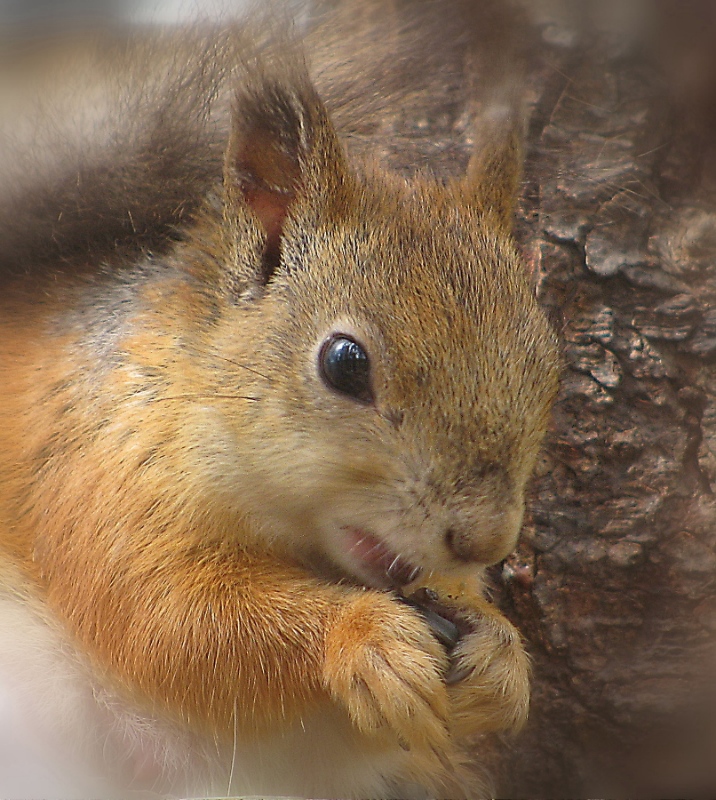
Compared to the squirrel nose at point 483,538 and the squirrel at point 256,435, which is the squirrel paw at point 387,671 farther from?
the squirrel nose at point 483,538

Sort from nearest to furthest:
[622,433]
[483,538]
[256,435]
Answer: [483,538] < [256,435] < [622,433]

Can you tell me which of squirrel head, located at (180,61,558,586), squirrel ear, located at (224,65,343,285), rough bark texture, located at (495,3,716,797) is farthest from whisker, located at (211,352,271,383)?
rough bark texture, located at (495,3,716,797)

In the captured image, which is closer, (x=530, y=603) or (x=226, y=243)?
(x=226, y=243)

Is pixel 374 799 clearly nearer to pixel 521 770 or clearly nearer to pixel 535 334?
pixel 521 770

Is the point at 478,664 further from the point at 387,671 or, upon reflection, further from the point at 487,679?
the point at 387,671

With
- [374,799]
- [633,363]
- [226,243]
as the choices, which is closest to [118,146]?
[226,243]

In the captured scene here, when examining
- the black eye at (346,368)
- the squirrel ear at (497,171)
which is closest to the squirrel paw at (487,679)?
the black eye at (346,368)

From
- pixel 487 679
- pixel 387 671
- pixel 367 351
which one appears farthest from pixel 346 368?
pixel 487 679

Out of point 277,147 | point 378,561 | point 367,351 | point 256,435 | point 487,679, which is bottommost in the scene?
point 487,679
